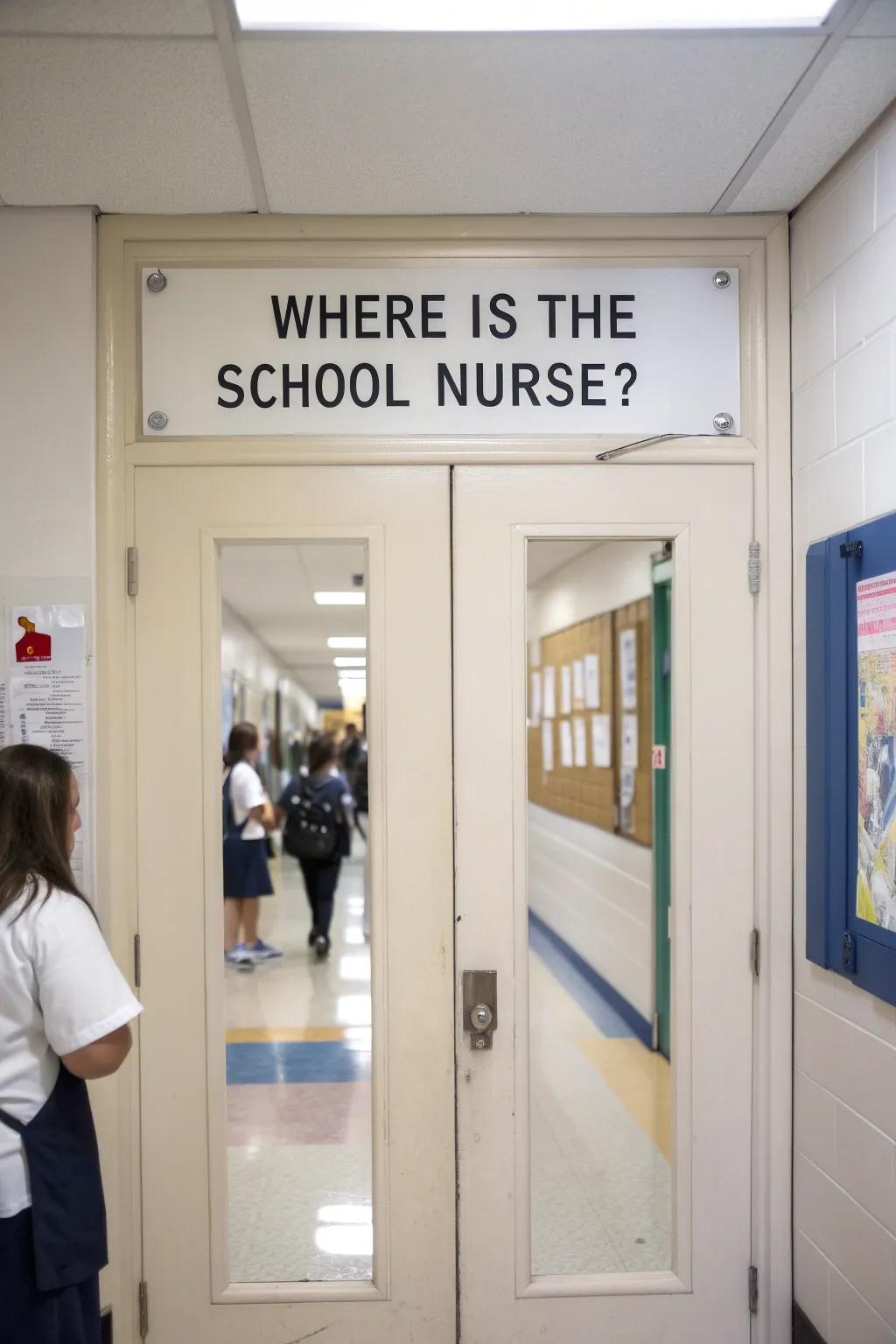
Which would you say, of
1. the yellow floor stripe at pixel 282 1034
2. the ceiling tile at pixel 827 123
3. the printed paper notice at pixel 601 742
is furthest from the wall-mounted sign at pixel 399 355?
the printed paper notice at pixel 601 742

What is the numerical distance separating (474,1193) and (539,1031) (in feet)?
9.02

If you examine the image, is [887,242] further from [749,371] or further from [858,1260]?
[858,1260]

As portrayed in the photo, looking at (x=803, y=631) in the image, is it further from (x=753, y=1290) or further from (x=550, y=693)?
(x=550, y=693)

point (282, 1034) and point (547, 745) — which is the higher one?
point (547, 745)

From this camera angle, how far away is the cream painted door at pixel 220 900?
94.3 inches

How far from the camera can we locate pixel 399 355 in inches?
96.5

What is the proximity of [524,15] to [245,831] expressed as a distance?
4.87m

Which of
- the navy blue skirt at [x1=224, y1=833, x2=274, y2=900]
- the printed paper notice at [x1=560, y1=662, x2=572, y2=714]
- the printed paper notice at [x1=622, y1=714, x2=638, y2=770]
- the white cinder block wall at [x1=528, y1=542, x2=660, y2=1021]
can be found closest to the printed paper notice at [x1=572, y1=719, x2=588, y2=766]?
the printed paper notice at [x1=560, y1=662, x2=572, y2=714]

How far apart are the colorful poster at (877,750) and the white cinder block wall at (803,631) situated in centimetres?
18

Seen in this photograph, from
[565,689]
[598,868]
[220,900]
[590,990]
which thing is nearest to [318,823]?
[598,868]

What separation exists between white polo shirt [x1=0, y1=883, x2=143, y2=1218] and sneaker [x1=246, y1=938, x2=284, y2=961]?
4706mm

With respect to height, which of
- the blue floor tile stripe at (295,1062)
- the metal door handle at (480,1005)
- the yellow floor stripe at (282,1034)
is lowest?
the yellow floor stripe at (282,1034)

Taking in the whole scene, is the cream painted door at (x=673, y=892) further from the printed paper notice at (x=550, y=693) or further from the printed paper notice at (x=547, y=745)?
the printed paper notice at (x=547, y=745)

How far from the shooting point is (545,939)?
25.4ft
